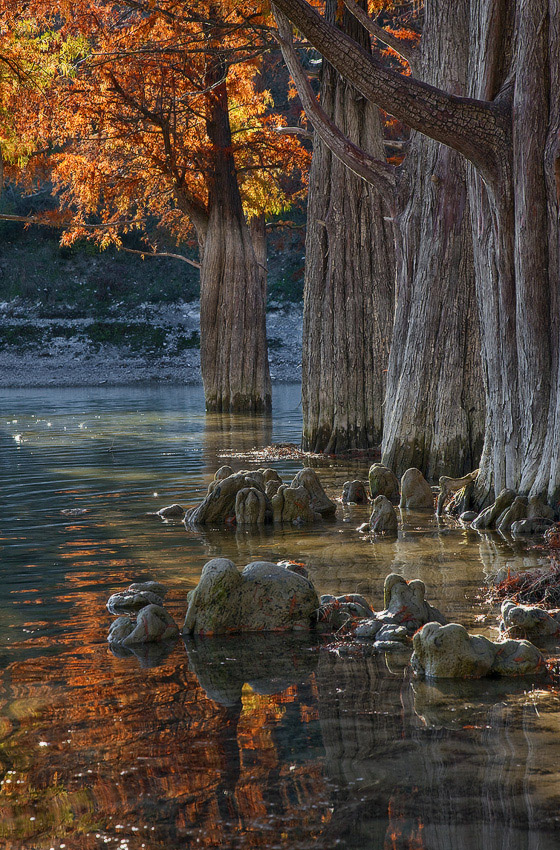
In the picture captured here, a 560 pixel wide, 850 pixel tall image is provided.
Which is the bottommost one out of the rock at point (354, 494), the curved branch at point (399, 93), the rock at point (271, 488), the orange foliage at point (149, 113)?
the rock at point (354, 494)

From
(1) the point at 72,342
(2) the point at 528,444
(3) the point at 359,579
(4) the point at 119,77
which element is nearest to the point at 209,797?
(3) the point at 359,579

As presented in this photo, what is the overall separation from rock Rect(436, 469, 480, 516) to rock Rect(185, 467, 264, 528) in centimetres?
182

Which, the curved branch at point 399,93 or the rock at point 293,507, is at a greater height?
the curved branch at point 399,93

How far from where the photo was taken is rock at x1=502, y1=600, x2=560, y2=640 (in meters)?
4.86

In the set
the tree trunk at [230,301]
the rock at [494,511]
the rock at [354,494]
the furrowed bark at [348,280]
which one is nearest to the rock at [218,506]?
the rock at [354,494]

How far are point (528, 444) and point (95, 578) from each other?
3.59 m

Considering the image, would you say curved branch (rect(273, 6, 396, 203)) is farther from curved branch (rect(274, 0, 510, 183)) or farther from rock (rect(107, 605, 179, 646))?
rock (rect(107, 605, 179, 646))

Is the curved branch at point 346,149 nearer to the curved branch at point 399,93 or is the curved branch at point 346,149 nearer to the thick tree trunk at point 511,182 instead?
the thick tree trunk at point 511,182

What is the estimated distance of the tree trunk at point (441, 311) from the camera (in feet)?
32.4

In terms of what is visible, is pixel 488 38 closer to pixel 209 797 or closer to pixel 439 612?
pixel 439 612

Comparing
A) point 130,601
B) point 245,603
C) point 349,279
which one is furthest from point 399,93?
point 349,279

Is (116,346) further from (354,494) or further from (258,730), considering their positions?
(258,730)

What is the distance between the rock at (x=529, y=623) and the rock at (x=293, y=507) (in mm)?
3884

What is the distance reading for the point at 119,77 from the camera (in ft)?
67.5
